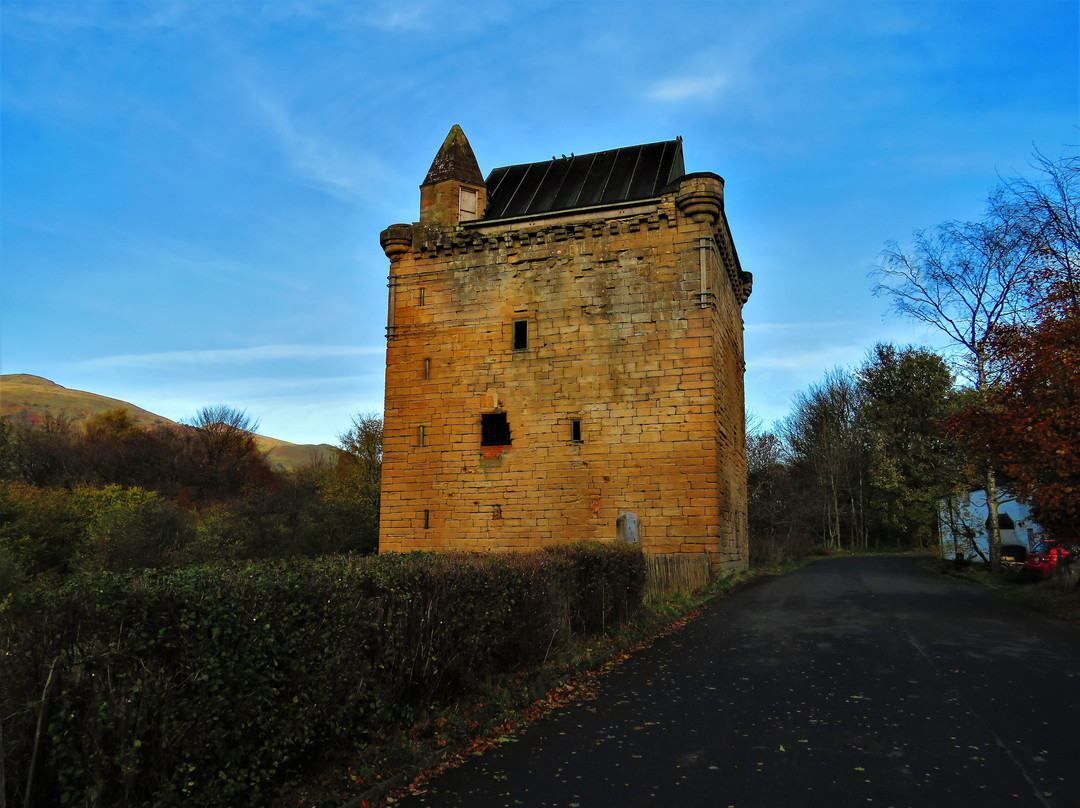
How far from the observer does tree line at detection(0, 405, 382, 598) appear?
1072 inches

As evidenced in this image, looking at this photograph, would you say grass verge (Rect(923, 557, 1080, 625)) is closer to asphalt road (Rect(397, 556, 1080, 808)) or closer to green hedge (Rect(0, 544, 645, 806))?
asphalt road (Rect(397, 556, 1080, 808))

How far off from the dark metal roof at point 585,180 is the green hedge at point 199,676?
18662mm

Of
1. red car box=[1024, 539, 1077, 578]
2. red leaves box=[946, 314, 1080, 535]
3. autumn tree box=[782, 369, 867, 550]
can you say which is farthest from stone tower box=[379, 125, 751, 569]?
autumn tree box=[782, 369, 867, 550]

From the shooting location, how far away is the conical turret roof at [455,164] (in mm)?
23719

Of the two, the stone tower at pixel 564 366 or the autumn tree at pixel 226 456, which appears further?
the autumn tree at pixel 226 456

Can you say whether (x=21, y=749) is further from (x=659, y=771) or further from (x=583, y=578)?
(x=583, y=578)

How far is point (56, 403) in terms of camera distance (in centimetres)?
13100

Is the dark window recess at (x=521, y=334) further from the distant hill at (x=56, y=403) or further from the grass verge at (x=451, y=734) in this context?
the distant hill at (x=56, y=403)

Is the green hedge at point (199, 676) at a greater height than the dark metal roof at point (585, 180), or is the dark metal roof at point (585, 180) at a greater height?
the dark metal roof at point (585, 180)

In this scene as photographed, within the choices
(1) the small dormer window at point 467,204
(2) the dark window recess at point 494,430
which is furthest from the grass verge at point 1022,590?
(1) the small dormer window at point 467,204

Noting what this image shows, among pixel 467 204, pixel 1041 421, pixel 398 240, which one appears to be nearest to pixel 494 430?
pixel 398 240

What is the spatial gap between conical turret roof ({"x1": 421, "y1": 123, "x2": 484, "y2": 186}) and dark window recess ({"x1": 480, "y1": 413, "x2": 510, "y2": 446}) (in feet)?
27.9

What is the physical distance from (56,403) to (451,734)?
510 ft

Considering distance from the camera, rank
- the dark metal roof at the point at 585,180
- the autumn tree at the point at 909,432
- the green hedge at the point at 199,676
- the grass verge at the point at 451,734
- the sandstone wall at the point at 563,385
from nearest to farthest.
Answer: the green hedge at the point at 199,676 < the grass verge at the point at 451,734 < the sandstone wall at the point at 563,385 < the dark metal roof at the point at 585,180 < the autumn tree at the point at 909,432
